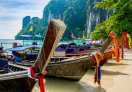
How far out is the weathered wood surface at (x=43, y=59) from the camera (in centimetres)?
597

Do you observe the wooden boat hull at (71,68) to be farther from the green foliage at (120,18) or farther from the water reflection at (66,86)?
the green foliage at (120,18)

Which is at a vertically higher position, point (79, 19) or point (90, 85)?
point (79, 19)

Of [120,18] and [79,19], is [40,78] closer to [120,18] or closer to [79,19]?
[120,18]

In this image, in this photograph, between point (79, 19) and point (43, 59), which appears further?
point (79, 19)

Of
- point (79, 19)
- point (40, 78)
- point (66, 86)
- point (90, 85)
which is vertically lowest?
point (66, 86)

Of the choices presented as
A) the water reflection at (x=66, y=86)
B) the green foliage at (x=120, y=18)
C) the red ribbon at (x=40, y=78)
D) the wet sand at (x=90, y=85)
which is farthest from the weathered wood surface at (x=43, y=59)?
the green foliage at (x=120, y=18)

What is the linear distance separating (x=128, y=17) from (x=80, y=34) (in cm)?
9905

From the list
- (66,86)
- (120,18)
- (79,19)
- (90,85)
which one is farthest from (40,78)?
(79,19)

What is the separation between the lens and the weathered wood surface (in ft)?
19.6

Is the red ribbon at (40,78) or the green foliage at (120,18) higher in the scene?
the green foliage at (120,18)

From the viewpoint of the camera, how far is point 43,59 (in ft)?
21.4

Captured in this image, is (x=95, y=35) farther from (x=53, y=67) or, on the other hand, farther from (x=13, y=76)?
(x=13, y=76)

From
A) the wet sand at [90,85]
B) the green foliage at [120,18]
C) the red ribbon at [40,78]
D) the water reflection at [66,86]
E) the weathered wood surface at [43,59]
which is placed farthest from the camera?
the green foliage at [120,18]

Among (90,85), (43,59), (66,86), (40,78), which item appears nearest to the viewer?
(43,59)
